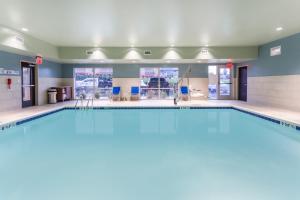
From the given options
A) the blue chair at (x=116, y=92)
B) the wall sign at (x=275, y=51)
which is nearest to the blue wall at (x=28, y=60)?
the blue chair at (x=116, y=92)

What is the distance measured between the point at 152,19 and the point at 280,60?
5184mm

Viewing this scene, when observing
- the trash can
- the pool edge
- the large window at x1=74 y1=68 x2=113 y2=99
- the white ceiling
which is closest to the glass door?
the large window at x1=74 y1=68 x2=113 y2=99

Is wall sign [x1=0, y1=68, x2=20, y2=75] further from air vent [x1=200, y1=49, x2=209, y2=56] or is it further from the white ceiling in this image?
air vent [x1=200, y1=49, x2=209, y2=56]

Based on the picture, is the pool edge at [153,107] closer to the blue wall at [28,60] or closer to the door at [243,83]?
the blue wall at [28,60]

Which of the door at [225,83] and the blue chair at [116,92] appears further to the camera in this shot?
the door at [225,83]

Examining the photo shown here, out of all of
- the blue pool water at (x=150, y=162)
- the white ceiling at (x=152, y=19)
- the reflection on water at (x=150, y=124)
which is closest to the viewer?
the blue pool water at (x=150, y=162)

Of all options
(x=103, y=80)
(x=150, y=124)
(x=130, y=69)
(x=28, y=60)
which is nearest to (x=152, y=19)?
(x=150, y=124)

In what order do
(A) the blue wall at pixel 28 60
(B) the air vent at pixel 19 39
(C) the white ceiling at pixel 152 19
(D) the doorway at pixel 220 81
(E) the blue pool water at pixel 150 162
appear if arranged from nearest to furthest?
1. (E) the blue pool water at pixel 150 162
2. (C) the white ceiling at pixel 152 19
3. (B) the air vent at pixel 19 39
4. (A) the blue wall at pixel 28 60
5. (D) the doorway at pixel 220 81

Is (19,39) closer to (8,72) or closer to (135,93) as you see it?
(8,72)

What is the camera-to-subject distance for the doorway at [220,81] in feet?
43.9

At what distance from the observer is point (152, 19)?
5.90m

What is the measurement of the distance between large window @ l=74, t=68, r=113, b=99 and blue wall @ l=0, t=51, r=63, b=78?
104 cm

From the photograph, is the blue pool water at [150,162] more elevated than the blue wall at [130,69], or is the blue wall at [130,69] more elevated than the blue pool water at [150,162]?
the blue wall at [130,69]

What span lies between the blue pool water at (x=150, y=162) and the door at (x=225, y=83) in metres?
6.90
